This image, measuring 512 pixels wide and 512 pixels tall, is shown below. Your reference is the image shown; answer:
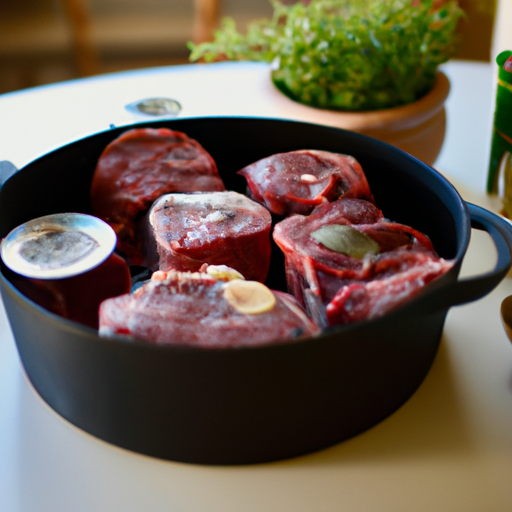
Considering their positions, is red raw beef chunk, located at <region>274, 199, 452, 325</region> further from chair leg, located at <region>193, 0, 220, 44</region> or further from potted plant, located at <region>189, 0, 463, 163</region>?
chair leg, located at <region>193, 0, 220, 44</region>

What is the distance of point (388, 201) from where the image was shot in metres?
1.09

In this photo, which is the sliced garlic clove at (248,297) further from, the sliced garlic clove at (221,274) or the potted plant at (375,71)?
the potted plant at (375,71)

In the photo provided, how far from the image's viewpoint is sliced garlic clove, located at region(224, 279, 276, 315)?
0.74 metres

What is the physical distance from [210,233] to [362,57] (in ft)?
2.11

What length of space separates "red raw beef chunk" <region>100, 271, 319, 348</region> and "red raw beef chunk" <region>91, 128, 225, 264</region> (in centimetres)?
33

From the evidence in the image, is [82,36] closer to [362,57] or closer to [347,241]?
[362,57]

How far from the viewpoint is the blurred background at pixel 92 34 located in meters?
3.29

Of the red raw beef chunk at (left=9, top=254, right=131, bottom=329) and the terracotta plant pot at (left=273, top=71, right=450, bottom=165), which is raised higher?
the terracotta plant pot at (left=273, top=71, right=450, bottom=165)

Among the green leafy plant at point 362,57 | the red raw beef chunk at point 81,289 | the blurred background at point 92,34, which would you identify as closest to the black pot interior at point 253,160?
the red raw beef chunk at point 81,289

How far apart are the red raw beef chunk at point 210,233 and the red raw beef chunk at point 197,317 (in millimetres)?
143

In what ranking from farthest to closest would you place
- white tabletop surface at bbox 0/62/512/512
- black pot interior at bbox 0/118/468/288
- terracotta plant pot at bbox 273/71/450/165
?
1. terracotta plant pot at bbox 273/71/450/165
2. black pot interior at bbox 0/118/468/288
3. white tabletop surface at bbox 0/62/512/512

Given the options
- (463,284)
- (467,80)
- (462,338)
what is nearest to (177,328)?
(463,284)

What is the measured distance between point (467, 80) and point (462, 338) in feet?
3.39

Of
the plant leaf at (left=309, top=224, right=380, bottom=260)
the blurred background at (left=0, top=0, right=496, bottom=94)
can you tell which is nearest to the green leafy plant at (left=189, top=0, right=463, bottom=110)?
the plant leaf at (left=309, top=224, right=380, bottom=260)
